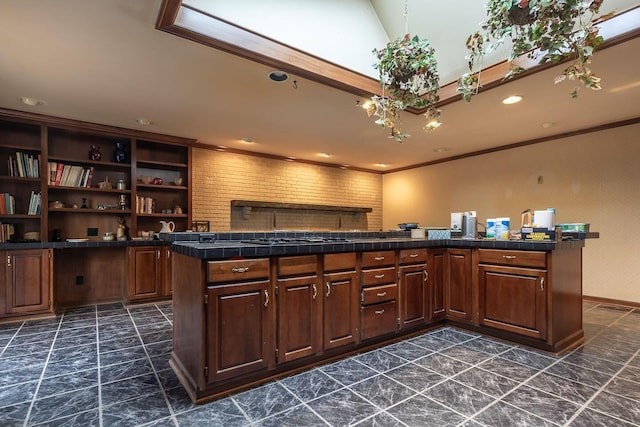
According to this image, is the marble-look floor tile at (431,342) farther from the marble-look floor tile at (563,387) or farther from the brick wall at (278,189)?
the brick wall at (278,189)

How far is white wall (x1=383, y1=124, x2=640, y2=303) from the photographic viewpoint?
440 cm

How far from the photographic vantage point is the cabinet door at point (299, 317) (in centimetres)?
229

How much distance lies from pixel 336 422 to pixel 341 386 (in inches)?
16.0

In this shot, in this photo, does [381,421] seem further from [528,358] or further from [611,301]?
[611,301]

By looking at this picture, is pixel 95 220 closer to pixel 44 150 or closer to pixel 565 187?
pixel 44 150

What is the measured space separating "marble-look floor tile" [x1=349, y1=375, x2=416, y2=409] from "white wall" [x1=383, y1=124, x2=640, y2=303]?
428cm

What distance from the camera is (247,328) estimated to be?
83.4 inches

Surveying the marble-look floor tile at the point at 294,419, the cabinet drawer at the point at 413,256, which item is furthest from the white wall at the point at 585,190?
the marble-look floor tile at the point at 294,419

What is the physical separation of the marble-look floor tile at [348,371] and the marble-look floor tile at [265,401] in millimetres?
386

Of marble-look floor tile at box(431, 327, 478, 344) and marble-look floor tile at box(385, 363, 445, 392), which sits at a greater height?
marble-look floor tile at box(385, 363, 445, 392)

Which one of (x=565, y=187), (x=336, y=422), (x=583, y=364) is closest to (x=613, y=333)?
(x=583, y=364)

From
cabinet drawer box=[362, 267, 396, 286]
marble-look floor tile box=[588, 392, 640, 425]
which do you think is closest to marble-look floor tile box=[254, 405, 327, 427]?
cabinet drawer box=[362, 267, 396, 286]

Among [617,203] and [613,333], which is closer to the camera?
[613,333]

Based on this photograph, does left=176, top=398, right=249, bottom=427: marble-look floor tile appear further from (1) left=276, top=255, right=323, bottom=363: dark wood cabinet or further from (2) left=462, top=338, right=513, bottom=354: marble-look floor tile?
(2) left=462, top=338, right=513, bottom=354: marble-look floor tile
